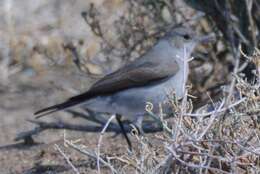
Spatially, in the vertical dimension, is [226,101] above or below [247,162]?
above

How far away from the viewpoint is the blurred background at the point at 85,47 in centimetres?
869

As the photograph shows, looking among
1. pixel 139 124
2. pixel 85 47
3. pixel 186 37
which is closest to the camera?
pixel 139 124

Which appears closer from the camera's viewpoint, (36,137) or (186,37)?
(186,37)

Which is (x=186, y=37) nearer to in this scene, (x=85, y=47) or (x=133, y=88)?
(x=133, y=88)

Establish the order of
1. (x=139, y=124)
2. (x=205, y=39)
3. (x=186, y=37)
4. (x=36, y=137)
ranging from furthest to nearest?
(x=36, y=137)
(x=186, y=37)
(x=205, y=39)
(x=139, y=124)

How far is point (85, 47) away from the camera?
38.5 ft

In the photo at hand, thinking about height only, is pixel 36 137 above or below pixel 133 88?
below

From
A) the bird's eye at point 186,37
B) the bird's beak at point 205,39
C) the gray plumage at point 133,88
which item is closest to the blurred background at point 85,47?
the bird's beak at point 205,39

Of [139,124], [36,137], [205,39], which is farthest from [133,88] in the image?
[36,137]

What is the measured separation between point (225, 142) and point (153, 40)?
4.37 meters

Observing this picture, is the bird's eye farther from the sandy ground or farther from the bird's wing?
the sandy ground

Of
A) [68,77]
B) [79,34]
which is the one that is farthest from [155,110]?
[79,34]

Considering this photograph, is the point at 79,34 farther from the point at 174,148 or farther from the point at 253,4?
the point at 174,148

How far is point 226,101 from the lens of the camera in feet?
18.0
